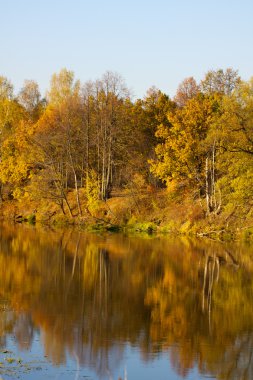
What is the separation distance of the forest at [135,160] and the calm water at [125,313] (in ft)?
31.7

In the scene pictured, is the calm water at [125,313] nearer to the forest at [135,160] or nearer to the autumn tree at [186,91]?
the forest at [135,160]

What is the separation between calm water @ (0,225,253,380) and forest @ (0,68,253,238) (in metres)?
9.65

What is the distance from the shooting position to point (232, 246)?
1563 inches

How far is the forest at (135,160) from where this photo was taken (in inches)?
1750

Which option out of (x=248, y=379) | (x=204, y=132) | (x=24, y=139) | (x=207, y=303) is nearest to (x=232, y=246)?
(x=204, y=132)

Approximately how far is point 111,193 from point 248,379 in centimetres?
4538

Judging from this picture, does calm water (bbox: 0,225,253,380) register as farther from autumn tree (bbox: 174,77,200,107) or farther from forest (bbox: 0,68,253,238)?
autumn tree (bbox: 174,77,200,107)

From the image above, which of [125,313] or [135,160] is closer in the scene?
[125,313]

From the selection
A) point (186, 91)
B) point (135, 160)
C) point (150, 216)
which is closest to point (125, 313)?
point (150, 216)

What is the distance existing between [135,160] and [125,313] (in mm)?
39429

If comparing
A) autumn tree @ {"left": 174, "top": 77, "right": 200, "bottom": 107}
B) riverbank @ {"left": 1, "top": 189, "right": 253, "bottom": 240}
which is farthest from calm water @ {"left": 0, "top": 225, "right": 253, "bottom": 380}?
autumn tree @ {"left": 174, "top": 77, "right": 200, "bottom": 107}

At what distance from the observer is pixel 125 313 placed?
20.2m

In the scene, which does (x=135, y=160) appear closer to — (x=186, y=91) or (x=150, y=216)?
(x=150, y=216)

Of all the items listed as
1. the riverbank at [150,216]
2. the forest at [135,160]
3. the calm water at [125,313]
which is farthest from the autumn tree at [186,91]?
the calm water at [125,313]
